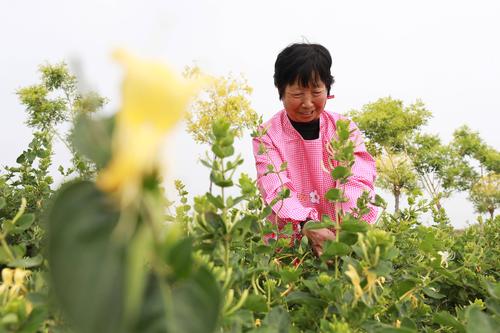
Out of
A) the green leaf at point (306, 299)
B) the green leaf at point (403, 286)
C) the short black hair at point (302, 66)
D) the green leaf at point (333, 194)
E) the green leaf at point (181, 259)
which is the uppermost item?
the short black hair at point (302, 66)

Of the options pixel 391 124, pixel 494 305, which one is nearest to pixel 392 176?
pixel 391 124

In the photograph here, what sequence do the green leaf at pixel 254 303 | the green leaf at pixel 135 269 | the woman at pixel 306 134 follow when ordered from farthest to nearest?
1. the woman at pixel 306 134
2. the green leaf at pixel 254 303
3. the green leaf at pixel 135 269

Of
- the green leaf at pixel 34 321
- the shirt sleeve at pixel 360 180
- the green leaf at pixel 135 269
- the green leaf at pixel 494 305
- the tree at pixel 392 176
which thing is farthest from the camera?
the tree at pixel 392 176

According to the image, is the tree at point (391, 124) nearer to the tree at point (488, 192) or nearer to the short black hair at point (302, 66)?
the tree at point (488, 192)

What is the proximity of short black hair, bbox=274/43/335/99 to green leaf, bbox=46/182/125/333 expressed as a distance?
1949 millimetres

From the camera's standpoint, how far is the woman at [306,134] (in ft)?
6.84

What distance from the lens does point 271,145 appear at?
2.15 m

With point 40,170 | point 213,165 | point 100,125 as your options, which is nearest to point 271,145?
point 40,170

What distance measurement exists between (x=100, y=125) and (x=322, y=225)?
585 mm

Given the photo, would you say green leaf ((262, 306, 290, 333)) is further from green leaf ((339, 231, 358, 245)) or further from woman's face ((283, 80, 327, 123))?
woman's face ((283, 80, 327, 123))

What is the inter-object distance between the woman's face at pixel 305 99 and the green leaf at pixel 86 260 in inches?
75.4

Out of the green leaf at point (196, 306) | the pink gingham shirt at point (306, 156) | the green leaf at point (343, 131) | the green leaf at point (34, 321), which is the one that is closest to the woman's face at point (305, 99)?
the pink gingham shirt at point (306, 156)

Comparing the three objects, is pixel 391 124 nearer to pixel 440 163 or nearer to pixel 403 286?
pixel 440 163

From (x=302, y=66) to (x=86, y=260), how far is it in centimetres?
203
